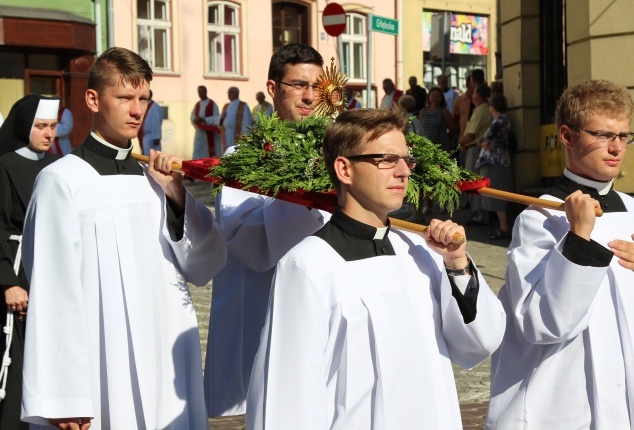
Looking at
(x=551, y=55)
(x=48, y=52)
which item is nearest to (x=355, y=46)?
(x=48, y=52)

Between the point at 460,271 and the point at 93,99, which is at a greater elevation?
the point at 93,99

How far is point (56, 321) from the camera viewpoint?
18.1ft

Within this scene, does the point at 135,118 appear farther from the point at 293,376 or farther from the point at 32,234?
the point at 293,376

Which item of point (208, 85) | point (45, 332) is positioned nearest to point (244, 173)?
point (45, 332)

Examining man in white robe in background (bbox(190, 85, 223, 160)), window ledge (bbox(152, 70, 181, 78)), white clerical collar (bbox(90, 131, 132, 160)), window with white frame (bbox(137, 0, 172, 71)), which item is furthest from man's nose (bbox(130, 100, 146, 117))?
window with white frame (bbox(137, 0, 172, 71))

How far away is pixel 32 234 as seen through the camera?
574 cm

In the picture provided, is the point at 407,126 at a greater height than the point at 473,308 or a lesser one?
greater

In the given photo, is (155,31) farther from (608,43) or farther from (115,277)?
(115,277)

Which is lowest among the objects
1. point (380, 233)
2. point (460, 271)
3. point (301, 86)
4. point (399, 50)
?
point (460, 271)

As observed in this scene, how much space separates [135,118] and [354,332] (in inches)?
75.0

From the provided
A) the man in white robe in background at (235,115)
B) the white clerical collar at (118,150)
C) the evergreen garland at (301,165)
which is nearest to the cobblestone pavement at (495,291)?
the white clerical collar at (118,150)

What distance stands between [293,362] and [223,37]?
30.5 meters

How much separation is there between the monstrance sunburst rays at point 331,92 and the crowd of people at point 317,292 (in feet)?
0.43

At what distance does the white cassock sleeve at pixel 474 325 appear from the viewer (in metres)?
4.52
